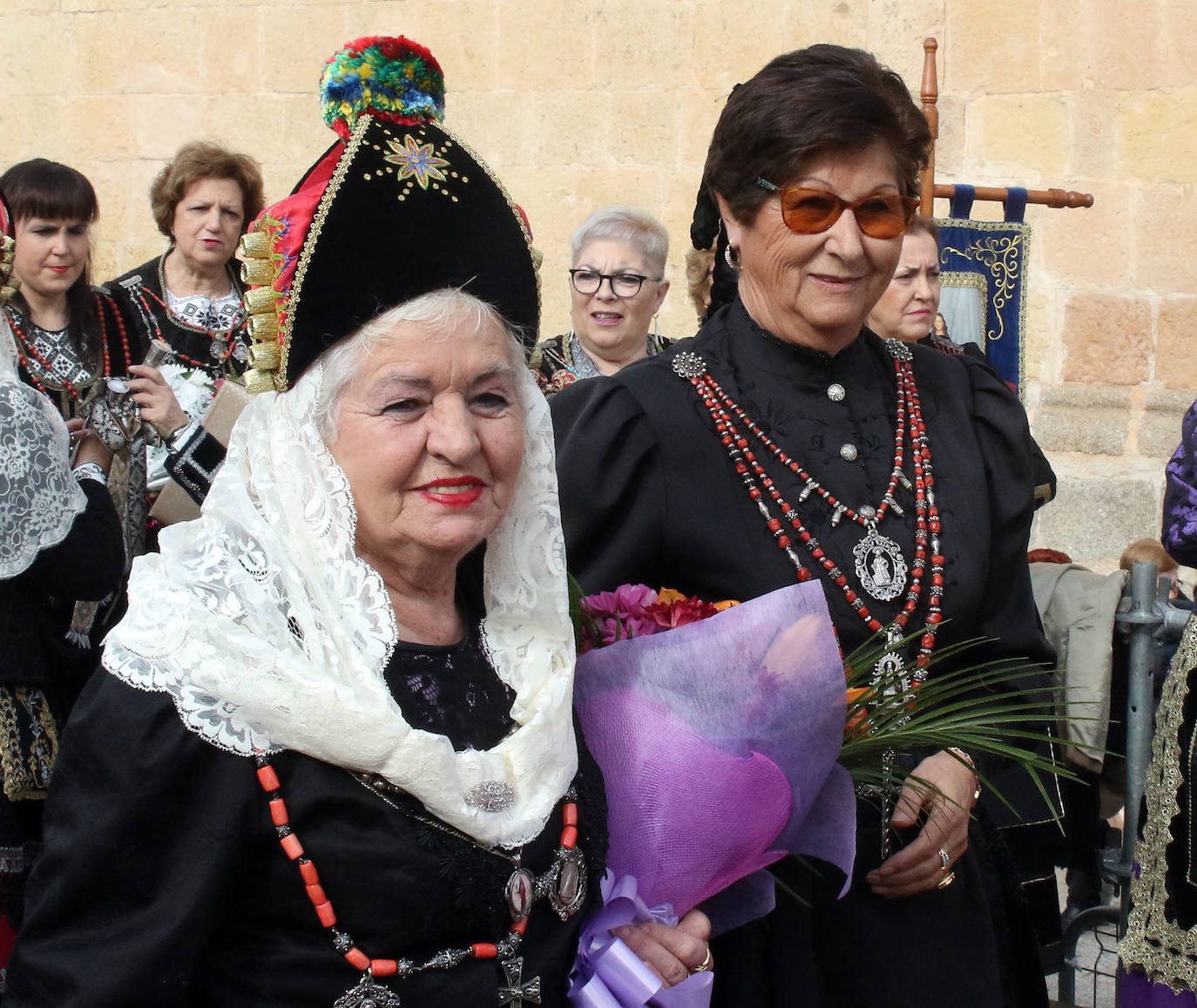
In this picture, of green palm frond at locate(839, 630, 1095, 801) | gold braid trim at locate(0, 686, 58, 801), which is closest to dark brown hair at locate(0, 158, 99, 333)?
gold braid trim at locate(0, 686, 58, 801)

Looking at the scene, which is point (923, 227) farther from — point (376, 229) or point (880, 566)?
point (376, 229)

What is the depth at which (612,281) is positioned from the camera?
17.2 feet

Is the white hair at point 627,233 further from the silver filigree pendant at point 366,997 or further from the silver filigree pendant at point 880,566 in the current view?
the silver filigree pendant at point 366,997

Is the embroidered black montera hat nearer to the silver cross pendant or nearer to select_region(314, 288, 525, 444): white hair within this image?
select_region(314, 288, 525, 444): white hair

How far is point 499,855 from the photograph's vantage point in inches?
72.7

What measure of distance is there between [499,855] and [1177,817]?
6.84 feet

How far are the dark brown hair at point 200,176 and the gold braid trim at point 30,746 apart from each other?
2.91 m

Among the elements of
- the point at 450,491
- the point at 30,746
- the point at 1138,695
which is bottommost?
the point at 1138,695

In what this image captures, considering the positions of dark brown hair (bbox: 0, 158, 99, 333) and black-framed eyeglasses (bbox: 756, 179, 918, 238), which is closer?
black-framed eyeglasses (bbox: 756, 179, 918, 238)

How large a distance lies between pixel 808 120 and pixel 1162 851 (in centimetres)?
189

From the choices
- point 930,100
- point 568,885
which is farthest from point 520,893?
point 930,100

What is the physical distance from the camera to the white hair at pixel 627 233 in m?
5.30

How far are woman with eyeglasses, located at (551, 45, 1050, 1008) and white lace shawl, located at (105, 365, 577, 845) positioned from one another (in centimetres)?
52

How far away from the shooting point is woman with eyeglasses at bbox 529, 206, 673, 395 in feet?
17.2
